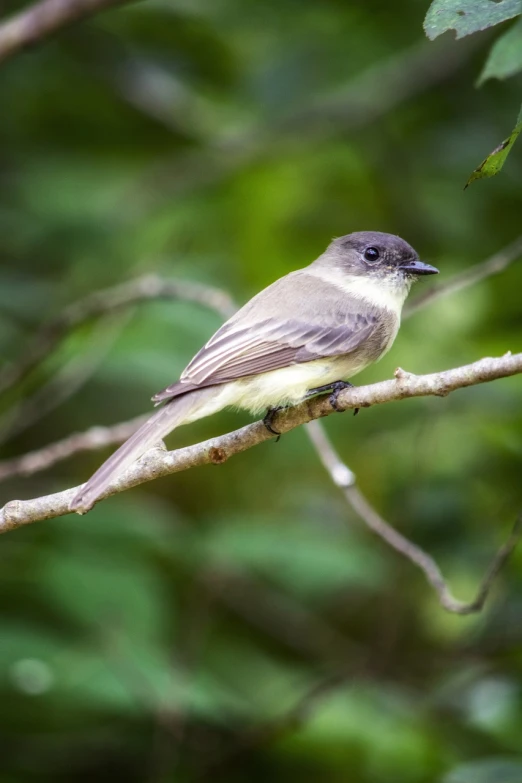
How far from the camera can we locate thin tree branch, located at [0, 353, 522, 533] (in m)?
2.49

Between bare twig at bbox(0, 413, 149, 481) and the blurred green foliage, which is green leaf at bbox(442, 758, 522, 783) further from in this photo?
bare twig at bbox(0, 413, 149, 481)

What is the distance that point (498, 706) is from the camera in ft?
14.9

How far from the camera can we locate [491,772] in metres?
3.34

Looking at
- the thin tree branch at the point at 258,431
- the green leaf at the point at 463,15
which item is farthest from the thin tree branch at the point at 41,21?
the green leaf at the point at 463,15

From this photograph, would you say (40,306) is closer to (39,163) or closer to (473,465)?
(39,163)

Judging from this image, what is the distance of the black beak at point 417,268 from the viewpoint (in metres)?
4.08

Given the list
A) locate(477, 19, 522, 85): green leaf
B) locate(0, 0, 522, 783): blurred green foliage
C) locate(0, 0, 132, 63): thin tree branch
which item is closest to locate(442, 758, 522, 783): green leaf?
locate(0, 0, 522, 783): blurred green foliage

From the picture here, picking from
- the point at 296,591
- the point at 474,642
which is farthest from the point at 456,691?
the point at 296,591

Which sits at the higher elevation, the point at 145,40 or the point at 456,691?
the point at 145,40

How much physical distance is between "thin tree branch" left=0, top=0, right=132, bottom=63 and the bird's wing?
164cm

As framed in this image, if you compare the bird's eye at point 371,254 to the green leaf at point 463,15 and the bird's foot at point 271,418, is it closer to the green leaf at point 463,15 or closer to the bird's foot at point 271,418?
the bird's foot at point 271,418

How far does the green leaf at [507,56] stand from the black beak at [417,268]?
1573mm

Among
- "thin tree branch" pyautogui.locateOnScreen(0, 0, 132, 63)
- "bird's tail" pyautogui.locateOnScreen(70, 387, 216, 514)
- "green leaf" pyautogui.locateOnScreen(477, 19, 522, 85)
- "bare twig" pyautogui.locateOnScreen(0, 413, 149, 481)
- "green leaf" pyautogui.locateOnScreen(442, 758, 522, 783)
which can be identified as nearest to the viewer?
"green leaf" pyautogui.locateOnScreen(477, 19, 522, 85)

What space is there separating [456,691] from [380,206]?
3357 mm
